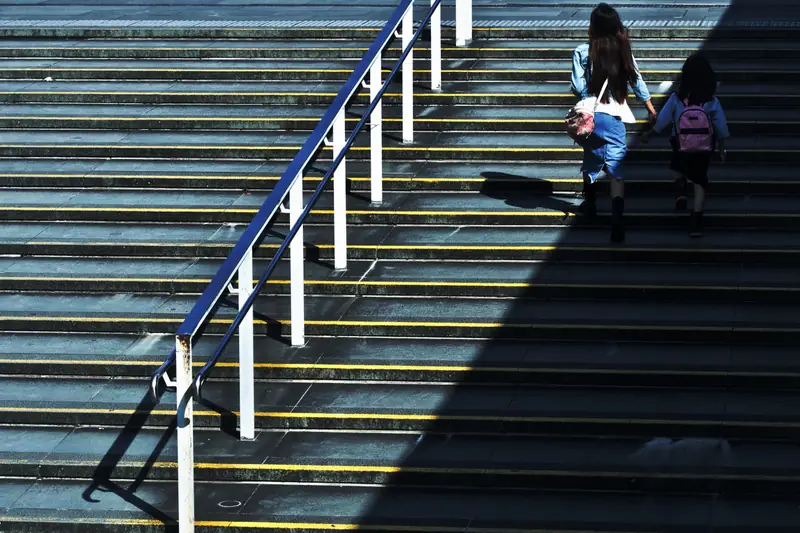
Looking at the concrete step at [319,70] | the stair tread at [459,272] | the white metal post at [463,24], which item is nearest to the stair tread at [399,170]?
the stair tread at [459,272]

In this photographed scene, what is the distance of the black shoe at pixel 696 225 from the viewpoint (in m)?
10.4

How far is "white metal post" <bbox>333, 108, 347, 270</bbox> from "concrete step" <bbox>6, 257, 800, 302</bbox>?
14cm

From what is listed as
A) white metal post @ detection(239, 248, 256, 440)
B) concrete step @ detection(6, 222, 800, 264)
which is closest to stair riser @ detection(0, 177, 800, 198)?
concrete step @ detection(6, 222, 800, 264)

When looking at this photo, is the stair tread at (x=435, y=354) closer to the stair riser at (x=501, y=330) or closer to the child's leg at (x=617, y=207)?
the stair riser at (x=501, y=330)

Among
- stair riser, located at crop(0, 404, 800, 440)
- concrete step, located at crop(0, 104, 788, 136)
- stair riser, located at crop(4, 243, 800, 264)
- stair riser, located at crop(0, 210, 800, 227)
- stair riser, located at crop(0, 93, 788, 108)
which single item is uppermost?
stair riser, located at crop(0, 93, 788, 108)

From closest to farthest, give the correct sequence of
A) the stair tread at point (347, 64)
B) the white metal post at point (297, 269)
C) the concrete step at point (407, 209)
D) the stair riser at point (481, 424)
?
the stair riser at point (481, 424)
the white metal post at point (297, 269)
the concrete step at point (407, 209)
the stair tread at point (347, 64)

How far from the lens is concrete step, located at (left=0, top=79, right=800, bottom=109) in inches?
482

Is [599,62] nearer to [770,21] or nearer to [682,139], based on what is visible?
[682,139]

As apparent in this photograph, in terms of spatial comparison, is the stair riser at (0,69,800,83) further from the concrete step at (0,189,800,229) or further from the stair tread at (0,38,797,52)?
the concrete step at (0,189,800,229)

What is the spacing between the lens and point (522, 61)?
1316 cm

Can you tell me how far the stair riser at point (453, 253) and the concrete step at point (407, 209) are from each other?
445 millimetres

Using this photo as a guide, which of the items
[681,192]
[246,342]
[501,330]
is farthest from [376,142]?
[246,342]

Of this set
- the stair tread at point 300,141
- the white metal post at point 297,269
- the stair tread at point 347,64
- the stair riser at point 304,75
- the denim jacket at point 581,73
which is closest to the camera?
the white metal post at point 297,269

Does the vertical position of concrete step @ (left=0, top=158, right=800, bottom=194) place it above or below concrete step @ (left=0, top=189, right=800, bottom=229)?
above
